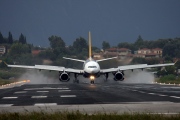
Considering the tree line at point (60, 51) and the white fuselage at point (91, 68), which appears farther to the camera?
the tree line at point (60, 51)

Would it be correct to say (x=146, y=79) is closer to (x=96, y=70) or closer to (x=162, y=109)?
(x=96, y=70)

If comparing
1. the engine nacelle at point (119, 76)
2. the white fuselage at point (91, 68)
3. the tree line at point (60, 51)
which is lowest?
the engine nacelle at point (119, 76)

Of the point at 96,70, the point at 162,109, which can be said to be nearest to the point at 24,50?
the point at 96,70

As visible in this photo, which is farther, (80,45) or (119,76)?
(80,45)

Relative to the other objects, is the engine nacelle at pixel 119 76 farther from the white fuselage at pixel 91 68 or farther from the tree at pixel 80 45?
the tree at pixel 80 45

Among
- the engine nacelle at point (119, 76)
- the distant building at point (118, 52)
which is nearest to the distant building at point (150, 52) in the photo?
the distant building at point (118, 52)

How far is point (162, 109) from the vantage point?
21188 millimetres

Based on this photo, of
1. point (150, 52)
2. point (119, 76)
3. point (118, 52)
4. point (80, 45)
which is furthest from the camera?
point (80, 45)

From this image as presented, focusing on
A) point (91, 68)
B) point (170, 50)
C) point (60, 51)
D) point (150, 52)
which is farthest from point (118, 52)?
point (91, 68)

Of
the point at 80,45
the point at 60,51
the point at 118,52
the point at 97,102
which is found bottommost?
the point at 97,102

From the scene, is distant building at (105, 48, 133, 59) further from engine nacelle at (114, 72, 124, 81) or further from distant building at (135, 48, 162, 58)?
engine nacelle at (114, 72, 124, 81)

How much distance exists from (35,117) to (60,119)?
4.13ft

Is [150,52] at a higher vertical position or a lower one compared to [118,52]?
higher

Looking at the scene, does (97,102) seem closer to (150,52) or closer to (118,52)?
(118,52)
